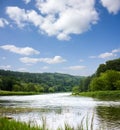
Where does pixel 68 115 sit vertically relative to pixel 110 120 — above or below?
above

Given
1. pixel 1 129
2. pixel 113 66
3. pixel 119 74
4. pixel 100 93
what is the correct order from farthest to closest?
pixel 113 66, pixel 119 74, pixel 100 93, pixel 1 129

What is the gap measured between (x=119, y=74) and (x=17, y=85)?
94848 mm

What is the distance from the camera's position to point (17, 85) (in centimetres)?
18700

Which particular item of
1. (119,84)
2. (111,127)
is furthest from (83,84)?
(111,127)

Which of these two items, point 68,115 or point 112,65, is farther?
point 112,65

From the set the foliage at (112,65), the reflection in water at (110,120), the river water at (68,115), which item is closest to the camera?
the reflection in water at (110,120)

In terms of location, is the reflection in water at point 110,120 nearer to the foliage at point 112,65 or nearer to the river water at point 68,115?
the river water at point 68,115

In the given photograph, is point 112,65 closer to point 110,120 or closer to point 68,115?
point 68,115

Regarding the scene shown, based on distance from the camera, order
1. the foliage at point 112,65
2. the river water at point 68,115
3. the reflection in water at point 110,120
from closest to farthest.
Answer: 1. the reflection in water at point 110,120
2. the river water at point 68,115
3. the foliage at point 112,65

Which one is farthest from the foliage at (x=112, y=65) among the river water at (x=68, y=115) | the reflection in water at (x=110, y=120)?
the reflection in water at (x=110, y=120)

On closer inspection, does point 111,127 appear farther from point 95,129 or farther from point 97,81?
point 97,81

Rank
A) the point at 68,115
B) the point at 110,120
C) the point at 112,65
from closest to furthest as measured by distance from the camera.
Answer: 1. the point at 110,120
2. the point at 68,115
3. the point at 112,65

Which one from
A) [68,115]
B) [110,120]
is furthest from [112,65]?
[110,120]

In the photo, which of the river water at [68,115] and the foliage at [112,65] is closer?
the river water at [68,115]
